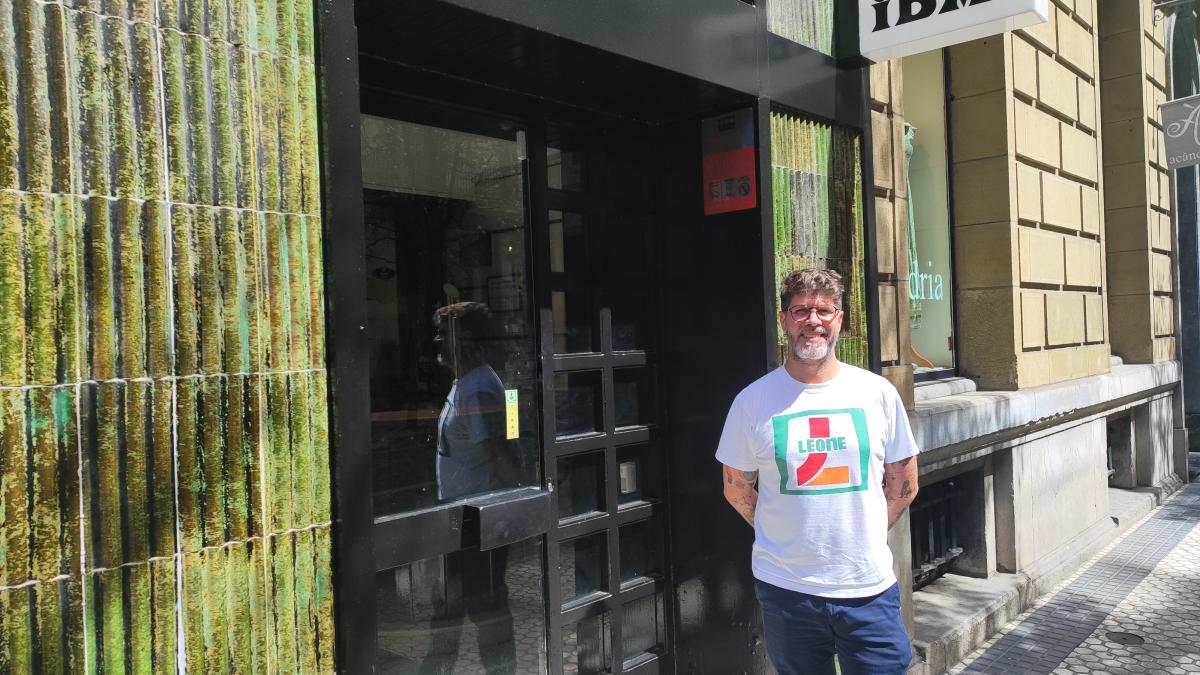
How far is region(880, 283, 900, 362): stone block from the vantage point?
17.9ft

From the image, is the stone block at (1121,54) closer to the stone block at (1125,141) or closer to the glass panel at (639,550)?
the stone block at (1125,141)

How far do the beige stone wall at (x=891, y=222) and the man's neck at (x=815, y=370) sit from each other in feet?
8.12

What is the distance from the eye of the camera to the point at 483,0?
296 centimetres

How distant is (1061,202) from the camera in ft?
26.9

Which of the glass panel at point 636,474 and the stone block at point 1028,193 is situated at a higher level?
the stone block at point 1028,193

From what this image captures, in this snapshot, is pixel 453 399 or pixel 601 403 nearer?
pixel 453 399

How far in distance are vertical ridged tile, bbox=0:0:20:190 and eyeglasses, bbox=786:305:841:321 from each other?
235 centimetres

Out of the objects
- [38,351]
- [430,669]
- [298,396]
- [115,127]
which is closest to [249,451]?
[298,396]

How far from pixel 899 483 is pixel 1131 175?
985 centimetres

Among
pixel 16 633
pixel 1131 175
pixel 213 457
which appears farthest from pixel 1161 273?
pixel 16 633

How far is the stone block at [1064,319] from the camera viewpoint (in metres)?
7.72

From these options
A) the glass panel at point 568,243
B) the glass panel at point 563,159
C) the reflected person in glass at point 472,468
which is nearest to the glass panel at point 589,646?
the reflected person in glass at point 472,468

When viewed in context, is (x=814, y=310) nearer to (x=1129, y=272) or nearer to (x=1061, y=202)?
(x=1061, y=202)

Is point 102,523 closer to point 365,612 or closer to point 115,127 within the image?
point 365,612
